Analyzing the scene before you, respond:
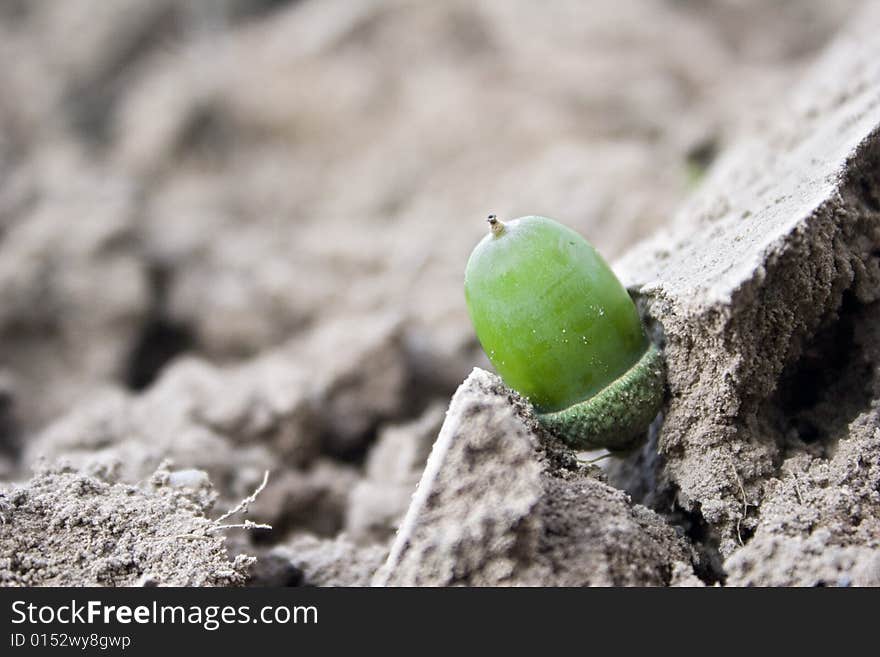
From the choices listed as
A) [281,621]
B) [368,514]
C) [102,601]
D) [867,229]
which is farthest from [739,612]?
[368,514]

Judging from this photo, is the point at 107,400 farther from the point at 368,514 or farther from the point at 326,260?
the point at 326,260

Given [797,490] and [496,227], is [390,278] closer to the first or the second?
[496,227]

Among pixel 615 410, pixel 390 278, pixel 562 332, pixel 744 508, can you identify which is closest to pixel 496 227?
pixel 562 332

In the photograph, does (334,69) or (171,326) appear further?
(334,69)

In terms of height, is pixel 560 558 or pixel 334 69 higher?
A: pixel 334 69

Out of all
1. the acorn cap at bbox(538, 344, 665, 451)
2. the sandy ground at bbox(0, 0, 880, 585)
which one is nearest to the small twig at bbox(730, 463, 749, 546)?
the sandy ground at bbox(0, 0, 880, 585)

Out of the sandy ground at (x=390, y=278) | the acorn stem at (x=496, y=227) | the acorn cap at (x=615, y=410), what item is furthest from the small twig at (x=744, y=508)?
the acorn stem at (x=496, y=227)

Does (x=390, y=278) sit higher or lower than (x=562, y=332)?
higher
